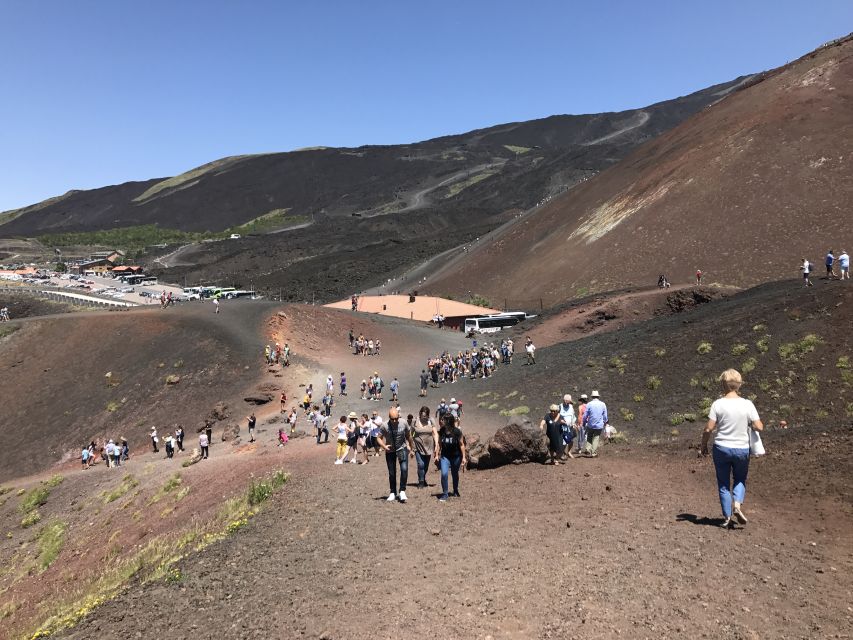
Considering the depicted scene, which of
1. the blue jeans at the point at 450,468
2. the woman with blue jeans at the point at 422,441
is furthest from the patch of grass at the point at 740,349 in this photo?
the blue jeans at the point at 450,468

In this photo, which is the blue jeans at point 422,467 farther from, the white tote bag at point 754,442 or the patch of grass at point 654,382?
the patch of grass at point 654,382

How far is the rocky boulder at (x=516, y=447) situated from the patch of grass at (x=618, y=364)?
1057 cm

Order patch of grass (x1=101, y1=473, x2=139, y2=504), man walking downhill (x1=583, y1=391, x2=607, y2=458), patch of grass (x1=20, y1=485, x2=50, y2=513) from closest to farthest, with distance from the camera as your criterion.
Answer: man walking downhill (x1=583, y1=391, x2=607, y2=458), patch of grass (x1=101, y1=473, x2=139, y2=504), patch of grass (x1=20, y1=485, x2=50, y2=513)

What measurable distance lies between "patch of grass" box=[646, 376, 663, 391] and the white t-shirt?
13.1 m

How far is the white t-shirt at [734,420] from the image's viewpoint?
7.04m

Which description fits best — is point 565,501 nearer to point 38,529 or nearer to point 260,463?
point 260,463

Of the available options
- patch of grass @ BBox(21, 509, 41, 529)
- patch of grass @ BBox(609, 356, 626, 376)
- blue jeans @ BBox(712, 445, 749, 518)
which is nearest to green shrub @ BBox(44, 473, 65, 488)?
patch of grass @ BBox(21, 509, 41, 529)

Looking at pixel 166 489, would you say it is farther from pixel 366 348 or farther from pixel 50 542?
pixel 366 348

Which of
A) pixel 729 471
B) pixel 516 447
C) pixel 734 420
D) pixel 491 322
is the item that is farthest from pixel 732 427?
pixel 491 322

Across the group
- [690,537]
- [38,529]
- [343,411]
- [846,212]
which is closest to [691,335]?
[343,411]

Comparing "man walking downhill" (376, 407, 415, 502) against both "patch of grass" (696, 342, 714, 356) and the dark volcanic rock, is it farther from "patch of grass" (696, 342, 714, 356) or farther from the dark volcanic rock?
"patch of grass" (696, 342, 714, 356)

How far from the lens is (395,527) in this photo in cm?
906

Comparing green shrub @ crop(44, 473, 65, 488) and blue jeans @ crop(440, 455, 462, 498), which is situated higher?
blue jeans @ crop(440, 455, 462, 498)

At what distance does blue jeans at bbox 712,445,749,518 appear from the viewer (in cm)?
710
